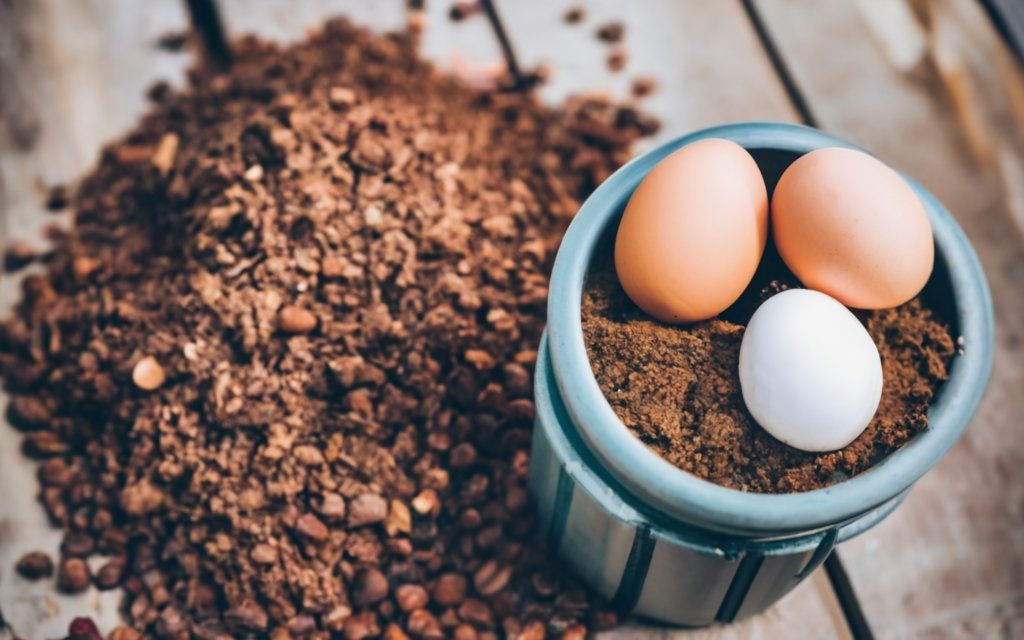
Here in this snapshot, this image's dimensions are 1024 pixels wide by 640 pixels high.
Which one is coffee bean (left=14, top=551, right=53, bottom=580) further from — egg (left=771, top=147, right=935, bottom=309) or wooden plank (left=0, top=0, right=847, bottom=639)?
egg (left=771, top=147, right=935, bottom=309)

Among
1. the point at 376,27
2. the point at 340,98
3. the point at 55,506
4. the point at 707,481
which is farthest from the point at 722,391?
the point at 376,27

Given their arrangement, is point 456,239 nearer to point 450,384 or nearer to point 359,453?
point 450,384

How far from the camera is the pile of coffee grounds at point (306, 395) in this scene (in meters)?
1.35

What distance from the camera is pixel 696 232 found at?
3.52 ft

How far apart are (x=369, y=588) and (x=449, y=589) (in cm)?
11

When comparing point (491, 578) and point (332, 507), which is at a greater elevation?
point (332, 507)

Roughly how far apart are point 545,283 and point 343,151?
0.35 meters

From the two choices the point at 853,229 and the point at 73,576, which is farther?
the point at 73,576

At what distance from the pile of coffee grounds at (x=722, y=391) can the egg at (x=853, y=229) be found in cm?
6

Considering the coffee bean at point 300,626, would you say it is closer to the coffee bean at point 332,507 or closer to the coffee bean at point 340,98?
A: the coffee bean at point 332,507

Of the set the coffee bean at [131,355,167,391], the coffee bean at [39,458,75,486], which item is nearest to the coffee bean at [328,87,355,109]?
the coffee bean at [131,355,167,391]

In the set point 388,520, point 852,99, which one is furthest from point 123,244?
point 852,99

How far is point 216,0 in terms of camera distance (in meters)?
1.91

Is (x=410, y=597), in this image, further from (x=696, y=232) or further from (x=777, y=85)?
(x=777, y=85)
